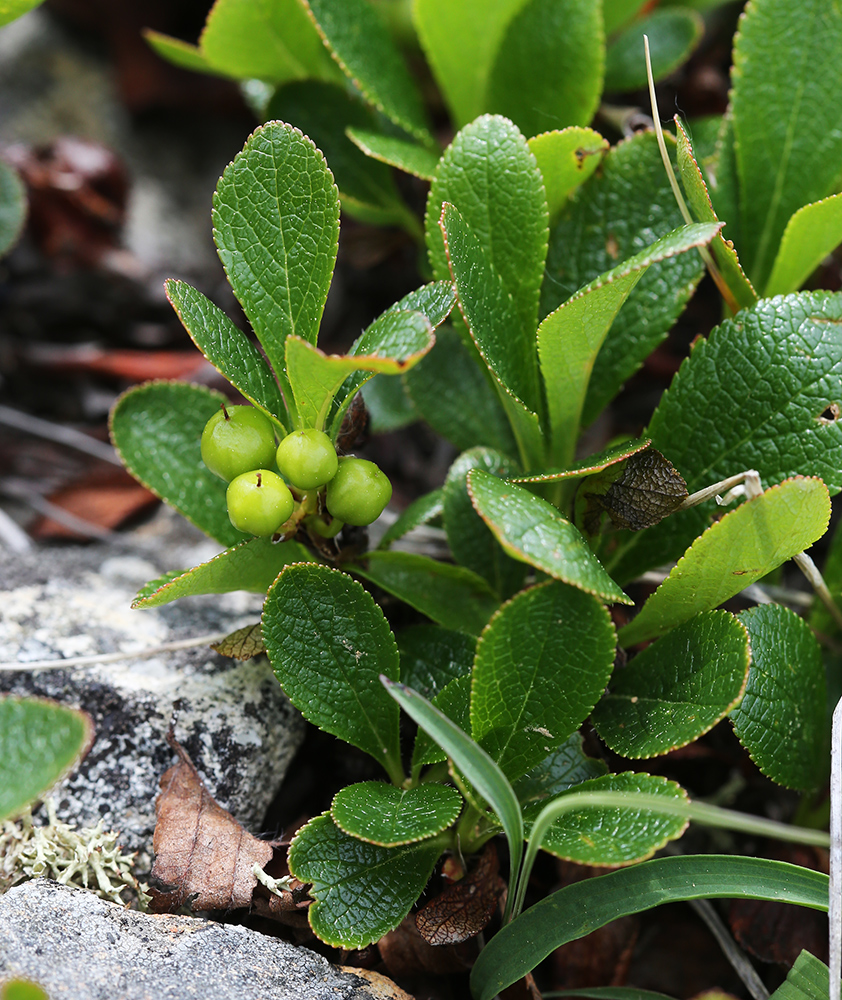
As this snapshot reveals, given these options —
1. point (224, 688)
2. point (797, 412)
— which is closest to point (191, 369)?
point (224, 688)

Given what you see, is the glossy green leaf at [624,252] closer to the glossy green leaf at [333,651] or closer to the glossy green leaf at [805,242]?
the glossy green leaf at [805,242]

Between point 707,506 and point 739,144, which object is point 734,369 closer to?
point 707,506

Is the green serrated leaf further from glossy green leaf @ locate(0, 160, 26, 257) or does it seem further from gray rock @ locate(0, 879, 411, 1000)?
glossy green leaf @ locate(0, 160, 26, 257)

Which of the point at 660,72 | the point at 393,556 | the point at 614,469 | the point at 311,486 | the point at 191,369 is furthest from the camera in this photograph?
the point at 191,369

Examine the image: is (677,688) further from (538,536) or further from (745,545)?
(538,536)

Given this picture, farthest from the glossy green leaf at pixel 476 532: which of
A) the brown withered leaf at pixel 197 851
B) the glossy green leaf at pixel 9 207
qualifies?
the glossy green leaf at pixel 9 207

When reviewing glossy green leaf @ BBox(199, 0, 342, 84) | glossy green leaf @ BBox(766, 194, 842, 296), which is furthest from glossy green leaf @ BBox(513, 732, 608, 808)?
glossy green leaf @ BBox(199, 0, 342, 84)

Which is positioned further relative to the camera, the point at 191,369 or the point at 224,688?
the point at 191,369

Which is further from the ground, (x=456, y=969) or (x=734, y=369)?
(x=734, y=369)

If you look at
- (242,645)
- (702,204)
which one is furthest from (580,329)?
(242,645)
